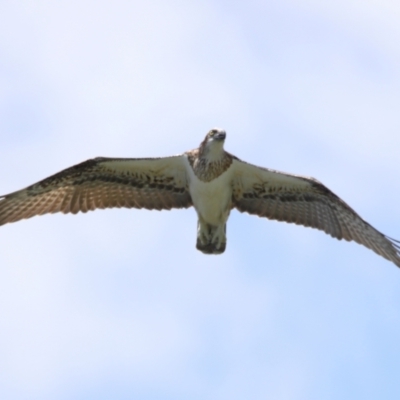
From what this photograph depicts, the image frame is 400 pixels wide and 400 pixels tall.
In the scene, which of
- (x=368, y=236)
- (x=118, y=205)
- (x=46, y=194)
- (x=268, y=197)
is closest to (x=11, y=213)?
(x=46, y=194)

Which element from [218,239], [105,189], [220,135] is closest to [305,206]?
[218,239]

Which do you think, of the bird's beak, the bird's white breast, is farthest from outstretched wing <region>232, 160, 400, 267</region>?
the bird's beak

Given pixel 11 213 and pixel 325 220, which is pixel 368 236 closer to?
pixel 325 220

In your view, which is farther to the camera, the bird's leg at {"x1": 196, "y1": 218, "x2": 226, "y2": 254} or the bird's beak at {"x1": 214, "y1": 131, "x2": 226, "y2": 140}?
the bird's leg at {"x1": 196, "y1": 218, "x2": 226, "y2": 254}

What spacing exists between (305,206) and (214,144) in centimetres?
223

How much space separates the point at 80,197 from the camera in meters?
16.8

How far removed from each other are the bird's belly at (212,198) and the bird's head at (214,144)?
424 millimetres

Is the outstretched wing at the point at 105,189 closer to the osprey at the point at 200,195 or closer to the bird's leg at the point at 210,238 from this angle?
the osprey at the point at 200,195

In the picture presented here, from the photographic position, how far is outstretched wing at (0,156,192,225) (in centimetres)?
1652

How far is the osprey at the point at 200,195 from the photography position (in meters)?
16.3

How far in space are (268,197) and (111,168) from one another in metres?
2.46

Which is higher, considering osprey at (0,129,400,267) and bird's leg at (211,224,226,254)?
osprey at (0,129,400,267)

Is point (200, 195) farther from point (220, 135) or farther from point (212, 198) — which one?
point (220, 135)

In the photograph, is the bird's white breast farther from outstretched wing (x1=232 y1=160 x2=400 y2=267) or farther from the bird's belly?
outstretched wing (x1=232 y1=160 x2=400 y2=267)
